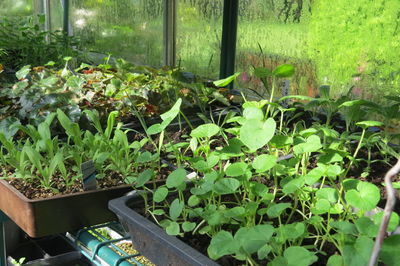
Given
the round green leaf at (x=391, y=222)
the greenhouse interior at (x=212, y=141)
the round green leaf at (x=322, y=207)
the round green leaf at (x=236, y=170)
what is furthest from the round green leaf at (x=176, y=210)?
the round green leaf at (x=391, y=222)

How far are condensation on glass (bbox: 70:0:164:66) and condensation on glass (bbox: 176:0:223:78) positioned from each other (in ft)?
0.55

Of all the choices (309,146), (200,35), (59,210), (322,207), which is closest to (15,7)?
(200,35)

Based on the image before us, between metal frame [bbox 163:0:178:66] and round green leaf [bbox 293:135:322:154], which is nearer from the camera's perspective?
round green leaf [bbox 293:135:322:154]

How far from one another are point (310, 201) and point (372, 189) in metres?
0.27

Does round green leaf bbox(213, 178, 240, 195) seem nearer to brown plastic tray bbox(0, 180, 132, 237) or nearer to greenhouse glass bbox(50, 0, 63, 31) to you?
brown plastic tray bbox(0, 180, 132, 237)

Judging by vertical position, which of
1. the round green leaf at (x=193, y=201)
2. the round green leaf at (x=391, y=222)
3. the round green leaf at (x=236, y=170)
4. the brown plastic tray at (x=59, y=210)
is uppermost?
the round green leaf at (x=236, y=170)

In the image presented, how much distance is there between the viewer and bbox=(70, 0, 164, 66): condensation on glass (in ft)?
8.65

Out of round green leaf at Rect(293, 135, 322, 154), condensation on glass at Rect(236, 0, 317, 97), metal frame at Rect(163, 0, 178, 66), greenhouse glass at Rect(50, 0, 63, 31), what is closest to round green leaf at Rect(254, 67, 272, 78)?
round green leaf at Rect(293, 135, 322, 154)

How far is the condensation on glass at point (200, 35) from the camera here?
2.23 m

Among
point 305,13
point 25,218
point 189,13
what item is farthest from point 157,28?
point 25,218

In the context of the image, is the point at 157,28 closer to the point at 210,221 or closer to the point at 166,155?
the point at 166,155

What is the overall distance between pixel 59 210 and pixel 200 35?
56.4 inches

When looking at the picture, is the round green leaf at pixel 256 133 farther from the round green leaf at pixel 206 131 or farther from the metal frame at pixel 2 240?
the metal frame at pixel 2 240

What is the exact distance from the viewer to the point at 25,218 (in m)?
1.09
